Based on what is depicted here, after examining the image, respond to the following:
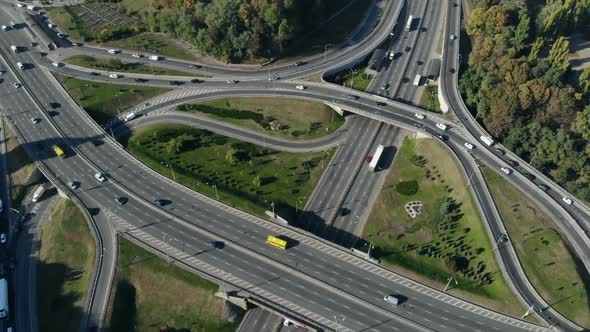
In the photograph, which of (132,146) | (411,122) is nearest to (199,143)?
(132,146)

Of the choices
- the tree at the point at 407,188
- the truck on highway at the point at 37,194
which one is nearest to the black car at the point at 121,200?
the truck on highway at the point at 37,194

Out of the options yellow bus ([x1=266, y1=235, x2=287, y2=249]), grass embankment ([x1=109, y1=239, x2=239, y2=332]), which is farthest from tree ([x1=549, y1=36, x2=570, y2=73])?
grass embankment ([x1=109, y1=239, x2=239, y2=332])

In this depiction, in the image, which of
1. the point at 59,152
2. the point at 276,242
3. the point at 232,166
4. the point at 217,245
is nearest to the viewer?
the point at 276,242

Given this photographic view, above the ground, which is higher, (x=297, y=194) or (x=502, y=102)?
(x=502, y=102)

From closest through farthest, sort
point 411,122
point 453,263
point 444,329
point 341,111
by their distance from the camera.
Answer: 1. point 444,329
2. point 453,263
3. point 411,122
4. point 341,111

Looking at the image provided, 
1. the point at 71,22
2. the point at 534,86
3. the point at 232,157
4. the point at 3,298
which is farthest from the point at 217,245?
the point at 71,22

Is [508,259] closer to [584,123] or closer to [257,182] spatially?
[584,123]

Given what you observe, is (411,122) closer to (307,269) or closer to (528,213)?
(528,213)
